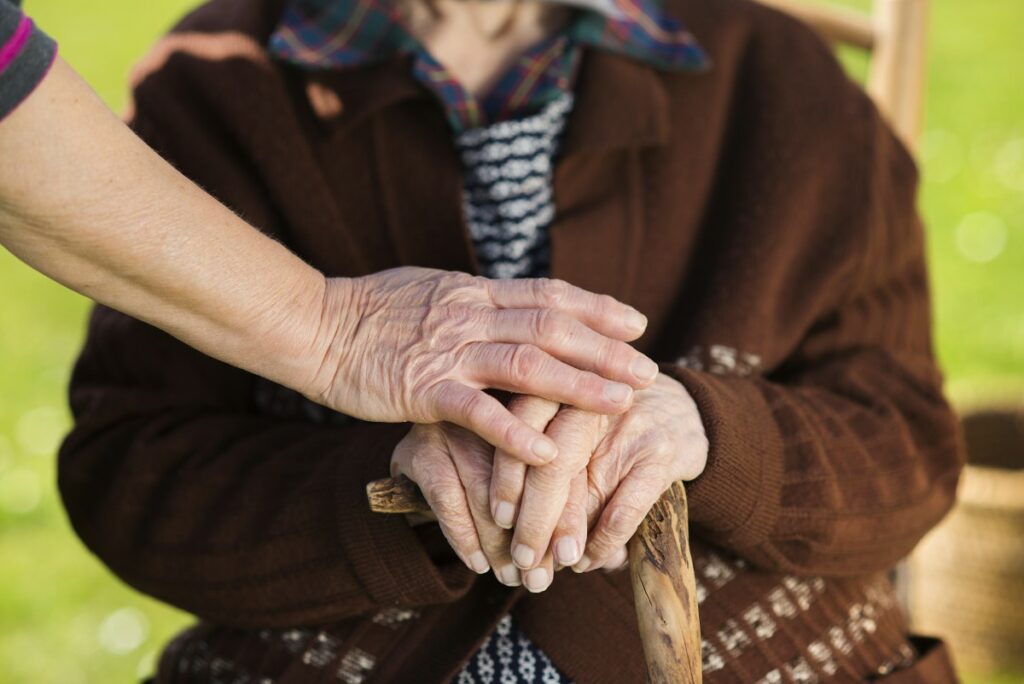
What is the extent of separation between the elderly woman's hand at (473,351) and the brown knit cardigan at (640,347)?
6.5 inches

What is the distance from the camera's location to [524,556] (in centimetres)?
116

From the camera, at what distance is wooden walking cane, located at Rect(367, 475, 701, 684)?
1.12 m

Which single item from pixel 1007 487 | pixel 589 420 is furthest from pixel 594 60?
pixel 1007 487

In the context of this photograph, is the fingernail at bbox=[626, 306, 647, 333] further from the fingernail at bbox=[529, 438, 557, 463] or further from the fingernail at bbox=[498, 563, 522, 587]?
the fingernail at bbox=[498, 563, 522, 587]

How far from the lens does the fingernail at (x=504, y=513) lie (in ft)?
3.82

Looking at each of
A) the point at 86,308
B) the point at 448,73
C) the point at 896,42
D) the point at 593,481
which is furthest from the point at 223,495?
the point at 86,308

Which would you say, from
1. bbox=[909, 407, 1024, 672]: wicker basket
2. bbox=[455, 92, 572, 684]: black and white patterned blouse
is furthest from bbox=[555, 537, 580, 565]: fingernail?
bbox=[909, 407, 1024, 672]: wicker basket

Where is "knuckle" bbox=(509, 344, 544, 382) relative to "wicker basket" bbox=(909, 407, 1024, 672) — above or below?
above

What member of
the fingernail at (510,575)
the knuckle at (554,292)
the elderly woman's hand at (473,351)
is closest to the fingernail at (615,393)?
the elderly woman's hand at (473,351)

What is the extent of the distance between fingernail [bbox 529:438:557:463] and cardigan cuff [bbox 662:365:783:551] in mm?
239

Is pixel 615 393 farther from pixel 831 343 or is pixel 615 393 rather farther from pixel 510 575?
pixel 831 343

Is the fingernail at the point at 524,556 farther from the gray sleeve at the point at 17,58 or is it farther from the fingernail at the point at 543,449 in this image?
the gray sleeve at the point at 17,58

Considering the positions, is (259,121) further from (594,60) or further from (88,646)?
(88,646)

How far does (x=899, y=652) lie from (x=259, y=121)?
3.67 ft
